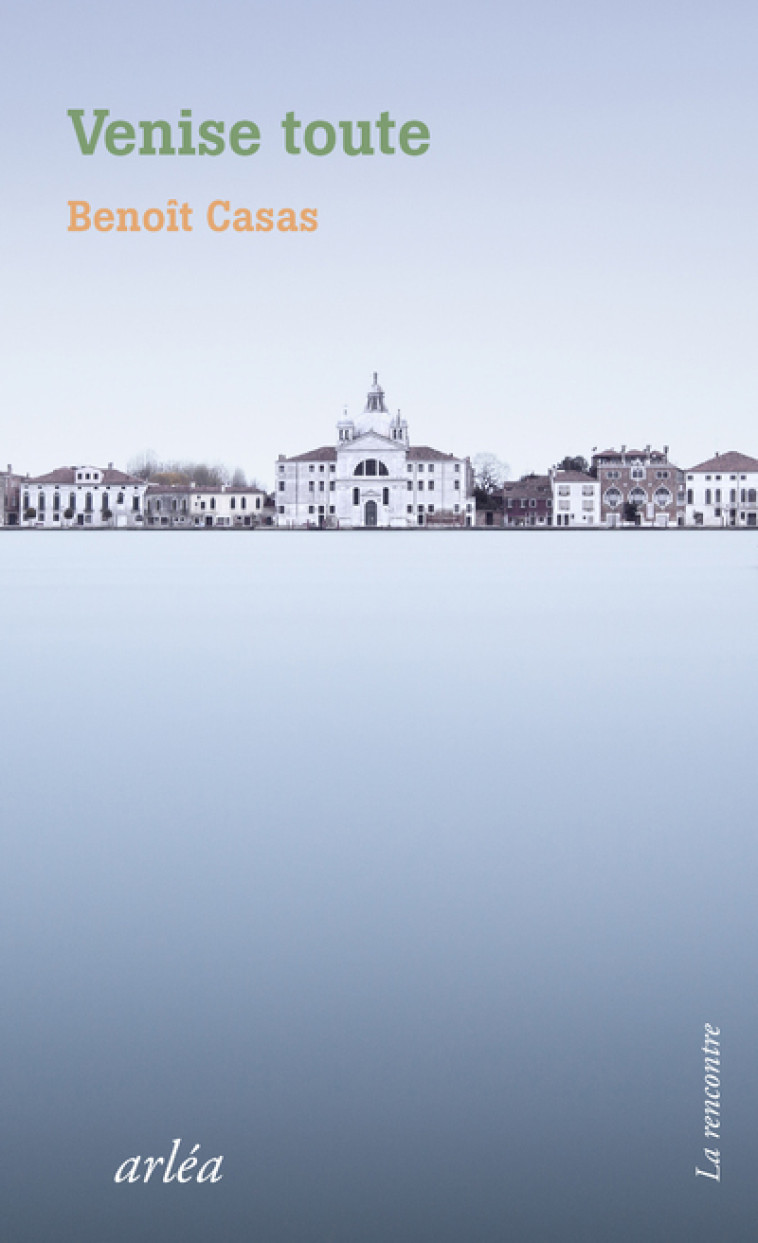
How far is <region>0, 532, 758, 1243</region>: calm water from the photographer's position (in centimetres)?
230

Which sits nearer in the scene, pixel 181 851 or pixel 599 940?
pixel 599 940

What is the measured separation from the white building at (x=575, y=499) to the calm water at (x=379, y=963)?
307 ft

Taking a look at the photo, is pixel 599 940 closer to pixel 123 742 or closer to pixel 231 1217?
pixel 231 1217

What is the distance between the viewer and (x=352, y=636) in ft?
41.3

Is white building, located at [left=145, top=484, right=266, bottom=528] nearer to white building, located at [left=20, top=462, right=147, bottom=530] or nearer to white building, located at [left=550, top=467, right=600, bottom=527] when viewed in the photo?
white building, located at [left=20, top=462, right=147, bottom=530]

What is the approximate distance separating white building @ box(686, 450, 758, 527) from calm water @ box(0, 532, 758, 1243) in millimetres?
96899

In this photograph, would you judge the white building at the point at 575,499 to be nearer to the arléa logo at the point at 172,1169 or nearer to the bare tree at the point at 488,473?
the bare tree at the point at 488,473

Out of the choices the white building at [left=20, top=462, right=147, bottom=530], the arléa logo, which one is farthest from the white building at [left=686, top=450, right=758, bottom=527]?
the arléa logo

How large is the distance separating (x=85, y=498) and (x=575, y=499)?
45263 mm

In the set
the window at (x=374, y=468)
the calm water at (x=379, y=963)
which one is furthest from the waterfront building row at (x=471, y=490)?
the calm water at (x=379, y=963)

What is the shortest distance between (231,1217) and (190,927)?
4.59ft

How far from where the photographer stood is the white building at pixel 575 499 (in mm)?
99812

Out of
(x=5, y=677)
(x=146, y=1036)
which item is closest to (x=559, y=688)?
(x=5, y=677)

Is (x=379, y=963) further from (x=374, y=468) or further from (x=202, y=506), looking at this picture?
(x=202, y=506)
